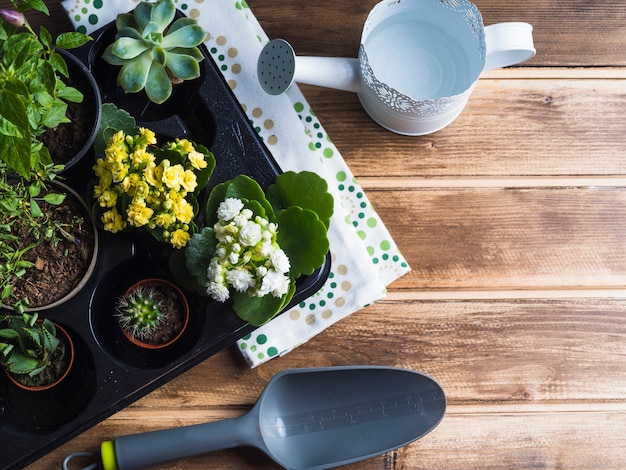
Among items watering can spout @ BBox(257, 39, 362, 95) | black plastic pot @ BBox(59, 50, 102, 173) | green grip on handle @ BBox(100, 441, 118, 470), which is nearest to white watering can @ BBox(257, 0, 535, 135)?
watering can spout @ BBox(257, 39, 362, 95)

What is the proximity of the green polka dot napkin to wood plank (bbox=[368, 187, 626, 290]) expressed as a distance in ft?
0.15

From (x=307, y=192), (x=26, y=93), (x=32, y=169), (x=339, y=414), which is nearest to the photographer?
(x=26, y=93)

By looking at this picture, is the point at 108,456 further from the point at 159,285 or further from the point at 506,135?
the point at 506,135

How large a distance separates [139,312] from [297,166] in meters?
Result: 0.30

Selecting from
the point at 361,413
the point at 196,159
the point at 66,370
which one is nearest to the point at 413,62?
the point at 196,159

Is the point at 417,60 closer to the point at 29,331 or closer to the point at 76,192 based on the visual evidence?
the point at 76,192

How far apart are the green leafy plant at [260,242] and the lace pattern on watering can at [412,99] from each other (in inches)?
7.1

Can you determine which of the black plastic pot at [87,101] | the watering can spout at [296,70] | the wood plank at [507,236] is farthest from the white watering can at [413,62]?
the black plastic pot at [87,101]

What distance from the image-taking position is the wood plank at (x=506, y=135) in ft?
3.16

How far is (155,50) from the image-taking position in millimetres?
740

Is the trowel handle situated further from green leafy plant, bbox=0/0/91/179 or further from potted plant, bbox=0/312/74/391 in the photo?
green leafy plant, bbox=0/0/91/179

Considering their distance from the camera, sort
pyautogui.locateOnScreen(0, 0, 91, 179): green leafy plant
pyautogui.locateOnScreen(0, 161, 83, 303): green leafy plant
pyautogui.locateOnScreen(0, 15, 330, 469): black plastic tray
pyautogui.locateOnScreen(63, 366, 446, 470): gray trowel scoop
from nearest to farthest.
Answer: pyautogui.locateOnScreen(0, 0, 91, 179): green leafy plant → pyautogui.locateOnScreen(0, 161, 83, 303): green leafy plant → pyautogui.locateOnScreen(0, 15, 330, 469): black plastic tray → pyautogui.locateOnScreen(63, 366, 446, 470): gray trowel scoop

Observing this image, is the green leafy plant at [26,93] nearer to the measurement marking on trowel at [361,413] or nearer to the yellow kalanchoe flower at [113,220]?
the yellow kalanchoe flower at [113,220]

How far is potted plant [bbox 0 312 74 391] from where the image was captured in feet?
2.38
